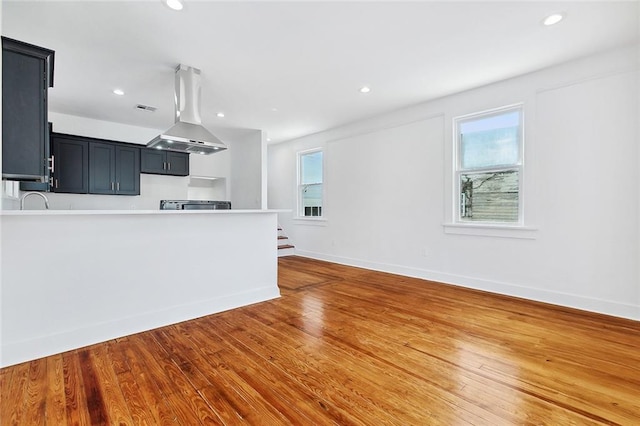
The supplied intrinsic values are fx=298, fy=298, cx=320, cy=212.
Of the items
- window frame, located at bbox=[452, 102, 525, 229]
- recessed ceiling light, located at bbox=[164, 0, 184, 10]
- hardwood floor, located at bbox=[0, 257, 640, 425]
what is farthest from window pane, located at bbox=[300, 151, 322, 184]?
recessed ceiling light, located at bbox=[164, 0, 184, 10]

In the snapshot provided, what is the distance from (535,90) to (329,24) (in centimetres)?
262

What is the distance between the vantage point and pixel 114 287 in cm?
256

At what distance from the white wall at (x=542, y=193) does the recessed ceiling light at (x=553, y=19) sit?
1.02m

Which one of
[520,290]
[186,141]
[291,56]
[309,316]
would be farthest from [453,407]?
[186,141]

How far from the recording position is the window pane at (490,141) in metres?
3.76

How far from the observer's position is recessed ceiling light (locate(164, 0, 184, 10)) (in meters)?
2.23

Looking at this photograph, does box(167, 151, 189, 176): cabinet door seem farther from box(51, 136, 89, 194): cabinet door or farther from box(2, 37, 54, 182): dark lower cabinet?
box(2, 37, 54, 182): dark lower cabinet

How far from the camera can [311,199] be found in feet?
22.0

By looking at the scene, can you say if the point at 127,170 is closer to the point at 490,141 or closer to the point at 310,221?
the point at 310,221

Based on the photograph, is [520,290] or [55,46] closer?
[55,46]

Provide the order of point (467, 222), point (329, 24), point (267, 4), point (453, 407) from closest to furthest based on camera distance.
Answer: point (453, 407)
point (267, 4)
point (329, 24)
point (467, 222)

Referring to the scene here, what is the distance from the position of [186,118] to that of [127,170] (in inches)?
104

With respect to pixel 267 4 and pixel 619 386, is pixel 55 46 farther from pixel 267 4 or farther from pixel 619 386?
pixel 619 386

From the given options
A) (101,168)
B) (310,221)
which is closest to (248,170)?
(310,221)
